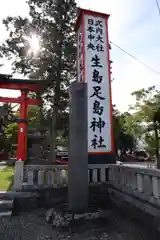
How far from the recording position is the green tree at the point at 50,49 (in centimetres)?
973

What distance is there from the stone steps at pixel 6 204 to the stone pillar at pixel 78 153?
165cm

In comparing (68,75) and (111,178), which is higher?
(68,75)

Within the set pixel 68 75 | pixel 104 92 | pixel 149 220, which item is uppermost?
pixel 68 75

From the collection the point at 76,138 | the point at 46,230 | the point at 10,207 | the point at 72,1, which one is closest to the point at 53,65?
the point at 72,1

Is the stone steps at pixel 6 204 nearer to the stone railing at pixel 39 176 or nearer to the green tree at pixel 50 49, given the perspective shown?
the stone railing at pixel 39 176

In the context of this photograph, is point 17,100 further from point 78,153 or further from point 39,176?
point 78,153

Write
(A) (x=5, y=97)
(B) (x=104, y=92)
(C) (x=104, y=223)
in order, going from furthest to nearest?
(A) (x=5, y=97) < (B) (x=104, y=92) < (C) (x=104, y=223)

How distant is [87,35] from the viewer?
6.98m

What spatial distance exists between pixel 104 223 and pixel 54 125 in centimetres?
616

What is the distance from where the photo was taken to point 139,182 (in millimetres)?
4262

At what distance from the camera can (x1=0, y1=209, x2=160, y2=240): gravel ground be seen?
3615 millimetres

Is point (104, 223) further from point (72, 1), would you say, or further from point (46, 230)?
point (72, 1)

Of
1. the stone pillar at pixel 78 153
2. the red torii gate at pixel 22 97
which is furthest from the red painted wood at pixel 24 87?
the stone pillar at pixel 78 153

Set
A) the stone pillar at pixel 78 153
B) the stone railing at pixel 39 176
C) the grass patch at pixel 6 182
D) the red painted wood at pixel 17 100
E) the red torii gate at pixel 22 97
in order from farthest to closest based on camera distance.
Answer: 1. the red painted wood at pixel 17 100
2. the red torii gate at pixel 22 97
3. the grass patch at pixel 6 182
4. the stone railing at pixel 39 176
5. the stone pillar at pixel 78 153
